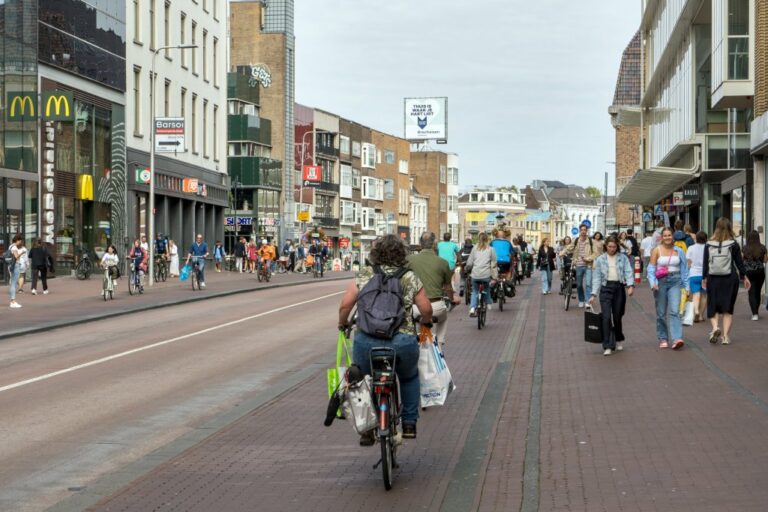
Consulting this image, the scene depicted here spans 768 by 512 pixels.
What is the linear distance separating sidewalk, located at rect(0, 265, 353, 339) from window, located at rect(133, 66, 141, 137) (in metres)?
8.48

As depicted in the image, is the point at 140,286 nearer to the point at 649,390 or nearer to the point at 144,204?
the point at 144,204

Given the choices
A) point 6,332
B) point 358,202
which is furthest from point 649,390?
point 358,202

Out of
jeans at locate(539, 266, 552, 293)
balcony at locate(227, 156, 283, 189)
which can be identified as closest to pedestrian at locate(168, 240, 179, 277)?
jeans at locate(539, 266, 552, 293)

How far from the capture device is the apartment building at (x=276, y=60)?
8588 cm

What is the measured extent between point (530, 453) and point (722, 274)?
32.9 ft

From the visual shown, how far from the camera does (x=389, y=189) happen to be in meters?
120

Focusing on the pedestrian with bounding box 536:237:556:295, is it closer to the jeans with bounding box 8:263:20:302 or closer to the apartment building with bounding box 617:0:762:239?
the apartment building with bounding box 617:0:762:239

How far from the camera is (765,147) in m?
29.2

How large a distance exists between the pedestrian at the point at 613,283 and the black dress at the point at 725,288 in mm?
1888

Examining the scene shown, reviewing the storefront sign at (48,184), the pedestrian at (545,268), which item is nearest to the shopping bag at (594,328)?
the pedestrian at (545,268)

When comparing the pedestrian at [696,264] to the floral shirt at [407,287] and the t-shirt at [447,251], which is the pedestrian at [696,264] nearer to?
the t-shirt at [447,251]

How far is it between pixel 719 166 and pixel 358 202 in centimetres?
6920

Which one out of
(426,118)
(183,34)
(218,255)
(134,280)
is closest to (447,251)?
(134,280)

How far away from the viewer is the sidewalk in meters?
23.8
